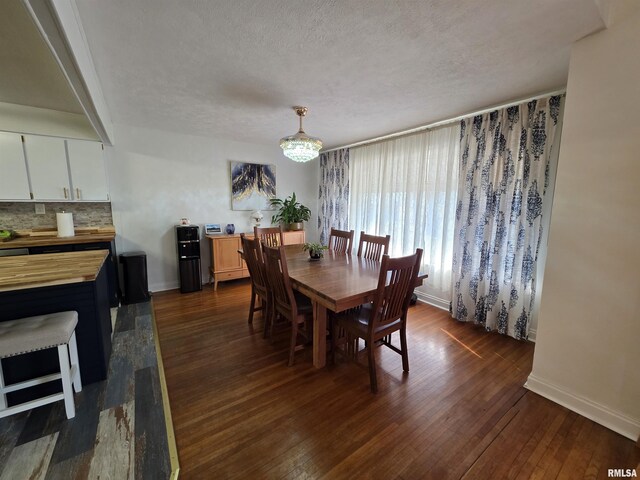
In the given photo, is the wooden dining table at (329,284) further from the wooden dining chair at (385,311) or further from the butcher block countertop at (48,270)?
the butcher block countertop at (48,270)

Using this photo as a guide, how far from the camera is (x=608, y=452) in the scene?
1.49m

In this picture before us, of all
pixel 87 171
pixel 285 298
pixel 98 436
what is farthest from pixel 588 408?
pixel 87 171

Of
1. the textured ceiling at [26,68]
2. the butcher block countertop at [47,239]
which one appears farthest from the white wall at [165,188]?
the textured ceiling at [26,68]

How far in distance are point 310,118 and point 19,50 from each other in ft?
8.05

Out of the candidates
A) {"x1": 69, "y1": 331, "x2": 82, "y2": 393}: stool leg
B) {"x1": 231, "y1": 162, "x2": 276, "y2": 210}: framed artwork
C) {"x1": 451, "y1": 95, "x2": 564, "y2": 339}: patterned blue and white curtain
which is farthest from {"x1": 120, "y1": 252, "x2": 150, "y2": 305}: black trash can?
{"x1": 451, "y1": 95, "x2": 564, "y2": 339}: patterned blue and white curtain

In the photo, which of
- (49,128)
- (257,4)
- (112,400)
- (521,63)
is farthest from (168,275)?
(521,63)

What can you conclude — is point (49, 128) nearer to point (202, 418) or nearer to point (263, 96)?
point (263, 96)

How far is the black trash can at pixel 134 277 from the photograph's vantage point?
348 centimetres

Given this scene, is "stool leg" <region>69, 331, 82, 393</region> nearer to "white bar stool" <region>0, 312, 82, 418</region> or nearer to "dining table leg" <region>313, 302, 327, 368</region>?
"white bar stool" <region>0, 312, 82, 418</region>

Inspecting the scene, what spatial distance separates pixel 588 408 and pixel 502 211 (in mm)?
1747

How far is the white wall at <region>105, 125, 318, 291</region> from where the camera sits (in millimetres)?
3697

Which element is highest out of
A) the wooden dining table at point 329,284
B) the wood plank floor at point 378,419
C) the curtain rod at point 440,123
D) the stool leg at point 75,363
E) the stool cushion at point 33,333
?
the curtain rod at point 440,123

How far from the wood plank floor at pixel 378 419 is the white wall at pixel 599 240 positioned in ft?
0.88

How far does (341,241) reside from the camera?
138 inches
